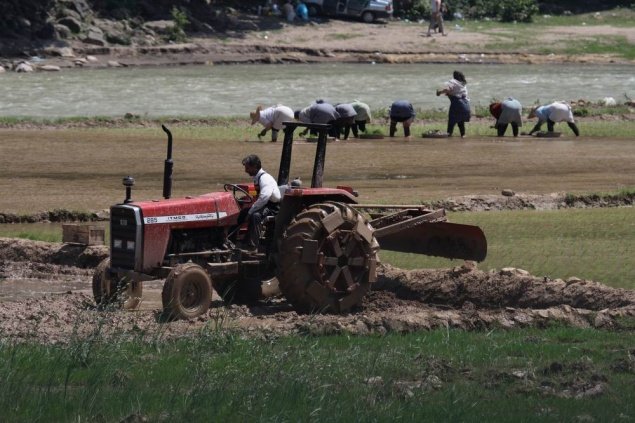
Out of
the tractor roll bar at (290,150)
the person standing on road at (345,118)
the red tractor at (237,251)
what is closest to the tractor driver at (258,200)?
the red tractor at (237,251)

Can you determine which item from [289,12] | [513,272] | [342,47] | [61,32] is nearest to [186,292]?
[513,272]

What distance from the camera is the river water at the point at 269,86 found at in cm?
4131

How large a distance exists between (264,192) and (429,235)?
2.41m

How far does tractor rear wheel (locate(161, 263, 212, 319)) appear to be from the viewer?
1335cm

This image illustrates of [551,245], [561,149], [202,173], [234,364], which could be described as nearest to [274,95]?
[561,149]

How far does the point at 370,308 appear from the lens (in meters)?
14.7

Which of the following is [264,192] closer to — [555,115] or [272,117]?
[272,117]

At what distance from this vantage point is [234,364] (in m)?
10.3

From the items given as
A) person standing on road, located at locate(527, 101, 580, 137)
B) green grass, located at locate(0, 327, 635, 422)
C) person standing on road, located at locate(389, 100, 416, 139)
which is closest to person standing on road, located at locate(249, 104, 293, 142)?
person standing on road, located at locate(389, 100, 416, 139)

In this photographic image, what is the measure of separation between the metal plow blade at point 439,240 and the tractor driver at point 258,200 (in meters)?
1.29

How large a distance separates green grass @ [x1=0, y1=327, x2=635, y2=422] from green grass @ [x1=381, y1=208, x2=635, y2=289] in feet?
12.7

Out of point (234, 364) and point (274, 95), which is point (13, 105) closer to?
point (274, 95)

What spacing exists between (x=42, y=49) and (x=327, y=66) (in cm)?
1166

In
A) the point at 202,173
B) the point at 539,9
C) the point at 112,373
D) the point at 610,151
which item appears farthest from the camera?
the point at 539,9
